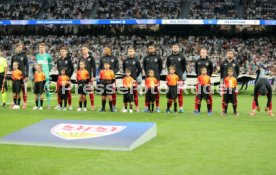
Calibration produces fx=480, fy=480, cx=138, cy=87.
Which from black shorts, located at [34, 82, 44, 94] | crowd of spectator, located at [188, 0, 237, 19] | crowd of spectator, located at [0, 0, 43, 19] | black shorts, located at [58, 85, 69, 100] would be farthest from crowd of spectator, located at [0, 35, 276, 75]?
black shorts, located at [34, 82, 44, 94]

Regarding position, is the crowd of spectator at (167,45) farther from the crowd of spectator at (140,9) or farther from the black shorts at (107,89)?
the black shorts at (107,89)

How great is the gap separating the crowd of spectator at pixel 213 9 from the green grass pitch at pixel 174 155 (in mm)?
25094

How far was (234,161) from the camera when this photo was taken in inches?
283

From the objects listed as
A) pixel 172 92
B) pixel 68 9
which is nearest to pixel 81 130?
pixel 172 92

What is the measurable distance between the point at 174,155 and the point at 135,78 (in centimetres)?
641

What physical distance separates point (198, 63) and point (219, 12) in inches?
917

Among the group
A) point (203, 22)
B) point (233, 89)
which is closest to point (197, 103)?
point (233, 89)

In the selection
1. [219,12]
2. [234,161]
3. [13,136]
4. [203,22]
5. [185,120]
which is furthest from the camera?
[219,12]

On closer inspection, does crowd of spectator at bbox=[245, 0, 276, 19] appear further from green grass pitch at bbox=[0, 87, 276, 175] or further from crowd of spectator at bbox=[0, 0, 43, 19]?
green grass pitch at bbox=[0, 87, 276, 175]

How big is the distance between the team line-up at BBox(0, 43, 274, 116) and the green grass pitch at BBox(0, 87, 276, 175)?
6.23 ft

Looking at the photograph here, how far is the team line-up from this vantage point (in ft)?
42.2

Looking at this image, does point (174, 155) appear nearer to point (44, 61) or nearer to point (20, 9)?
point (44, 61)

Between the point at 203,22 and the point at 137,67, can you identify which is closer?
the point at 137,67

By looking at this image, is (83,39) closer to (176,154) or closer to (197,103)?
(197,103)
